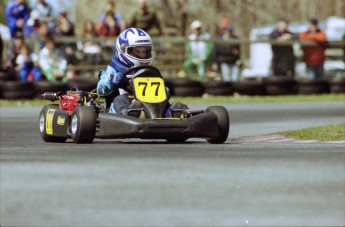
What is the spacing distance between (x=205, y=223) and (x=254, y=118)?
1013 cm

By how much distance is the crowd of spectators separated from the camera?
906 inches

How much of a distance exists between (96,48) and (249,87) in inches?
130

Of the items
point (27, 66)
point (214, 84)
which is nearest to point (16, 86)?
point (27, 66)

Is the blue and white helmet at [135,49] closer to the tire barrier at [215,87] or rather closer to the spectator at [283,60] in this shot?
the tire barrier at [215,87]

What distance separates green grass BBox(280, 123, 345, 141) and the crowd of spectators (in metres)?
9.69

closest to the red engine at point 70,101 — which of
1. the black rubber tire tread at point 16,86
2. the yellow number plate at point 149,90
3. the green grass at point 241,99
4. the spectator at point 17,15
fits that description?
the yellow number plate at point 149,90

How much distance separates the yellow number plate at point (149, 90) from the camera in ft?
35.9

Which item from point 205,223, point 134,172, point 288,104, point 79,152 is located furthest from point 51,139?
point 288,104

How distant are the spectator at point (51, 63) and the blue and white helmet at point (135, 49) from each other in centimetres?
1124

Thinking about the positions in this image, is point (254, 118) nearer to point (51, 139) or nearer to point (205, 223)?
point (51, 139)

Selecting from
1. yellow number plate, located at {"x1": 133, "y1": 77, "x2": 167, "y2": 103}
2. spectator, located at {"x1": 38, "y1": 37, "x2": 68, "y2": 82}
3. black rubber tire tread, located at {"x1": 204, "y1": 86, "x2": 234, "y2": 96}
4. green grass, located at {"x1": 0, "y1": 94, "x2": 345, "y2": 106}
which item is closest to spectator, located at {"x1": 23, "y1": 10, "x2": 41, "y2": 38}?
spectator, located at {"x1": 38, "y1": 37, "x2": 68, "y2": 82}

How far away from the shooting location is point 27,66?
23047mm

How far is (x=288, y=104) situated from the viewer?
21266 mm

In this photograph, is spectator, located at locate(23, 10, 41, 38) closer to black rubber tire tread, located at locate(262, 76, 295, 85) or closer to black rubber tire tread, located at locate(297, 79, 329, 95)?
black rubber tire tread, located at locate(262, 76, 295, 85)
